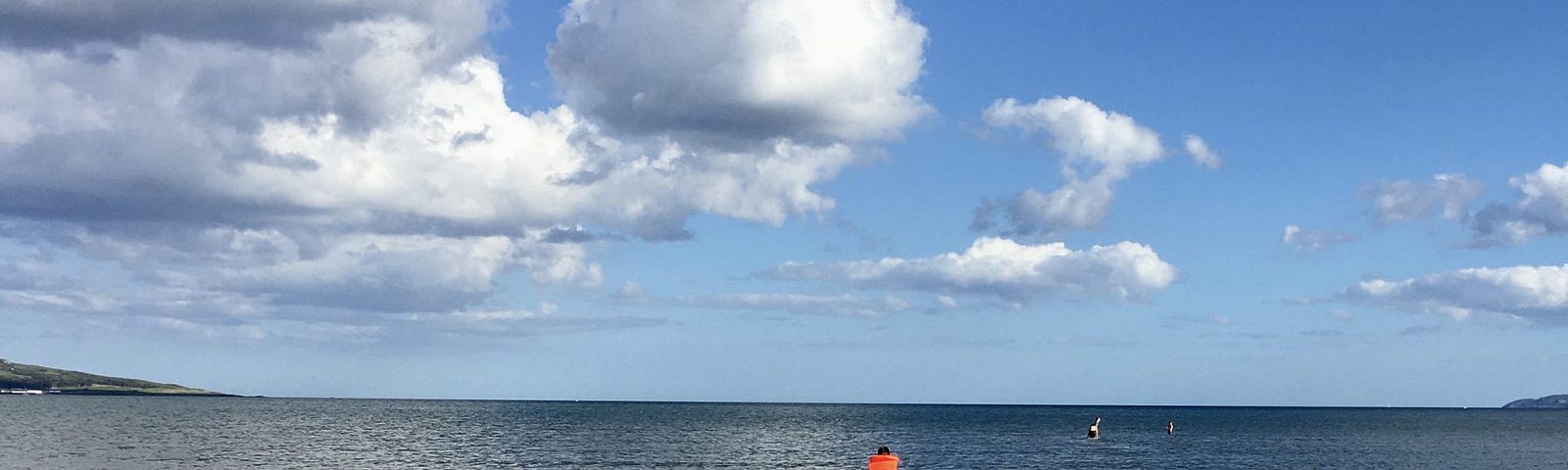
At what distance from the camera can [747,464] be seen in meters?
108

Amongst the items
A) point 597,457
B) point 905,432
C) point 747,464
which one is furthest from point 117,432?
point 905,432

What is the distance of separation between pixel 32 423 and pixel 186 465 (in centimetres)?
10571

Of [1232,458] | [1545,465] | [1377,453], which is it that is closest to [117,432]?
[1232,458]

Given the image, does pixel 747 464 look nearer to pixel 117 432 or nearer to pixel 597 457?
pixel 597 457

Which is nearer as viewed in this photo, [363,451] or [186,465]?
[186,465]

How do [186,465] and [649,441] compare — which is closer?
[186,465]

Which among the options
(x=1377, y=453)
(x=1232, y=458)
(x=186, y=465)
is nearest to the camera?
(x=186, y=465)

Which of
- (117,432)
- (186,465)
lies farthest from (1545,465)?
(117,432)

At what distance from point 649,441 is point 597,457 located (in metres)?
32.9

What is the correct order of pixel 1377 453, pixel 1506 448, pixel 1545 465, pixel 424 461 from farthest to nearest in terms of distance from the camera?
pixel 1506 448, pixel 1377 453, pixel 1545 465, pixel 424 461

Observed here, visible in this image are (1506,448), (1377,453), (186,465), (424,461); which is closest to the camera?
(186,465)

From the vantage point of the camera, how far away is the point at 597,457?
114438 mm

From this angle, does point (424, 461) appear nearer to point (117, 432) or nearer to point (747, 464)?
point (747, 464)

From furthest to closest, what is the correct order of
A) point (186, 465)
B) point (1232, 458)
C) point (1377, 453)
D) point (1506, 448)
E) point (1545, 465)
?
point (1506, 448) < point (1377, 453) < point (1232, 458) < point (1545, 465) < point (186, 465)
